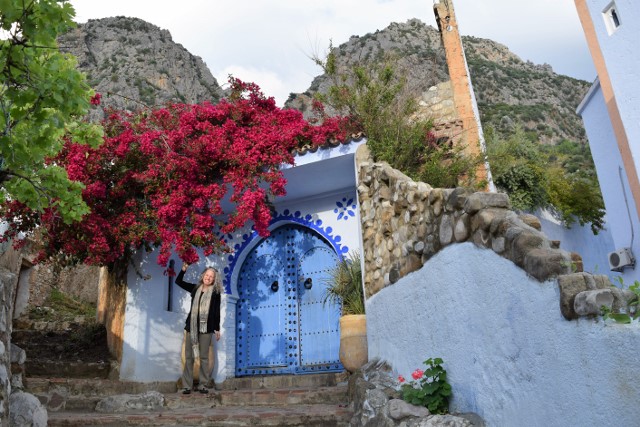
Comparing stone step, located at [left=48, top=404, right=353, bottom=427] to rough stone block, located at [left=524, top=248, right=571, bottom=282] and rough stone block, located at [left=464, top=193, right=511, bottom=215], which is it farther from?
rough stone block, located at [left=524, top=248, right=571, bottom=282]

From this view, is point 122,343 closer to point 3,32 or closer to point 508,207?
point 3,32

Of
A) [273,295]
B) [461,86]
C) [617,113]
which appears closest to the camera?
[461,86]

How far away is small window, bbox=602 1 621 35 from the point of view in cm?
890

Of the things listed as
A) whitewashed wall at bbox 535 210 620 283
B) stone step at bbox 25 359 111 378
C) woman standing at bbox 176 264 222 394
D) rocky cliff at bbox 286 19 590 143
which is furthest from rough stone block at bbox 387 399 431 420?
rocky cliff at bbox 286 19 590 143

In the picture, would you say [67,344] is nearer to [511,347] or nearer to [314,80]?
[511,347]

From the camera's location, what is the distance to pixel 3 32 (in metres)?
3.24

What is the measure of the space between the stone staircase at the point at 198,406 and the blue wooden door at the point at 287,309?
2.66 ft

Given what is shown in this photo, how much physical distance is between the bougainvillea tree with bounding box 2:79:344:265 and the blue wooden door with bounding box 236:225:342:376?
3.65ft

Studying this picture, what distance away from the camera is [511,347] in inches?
115

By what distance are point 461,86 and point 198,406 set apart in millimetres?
5844

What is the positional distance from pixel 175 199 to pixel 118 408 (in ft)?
8.68

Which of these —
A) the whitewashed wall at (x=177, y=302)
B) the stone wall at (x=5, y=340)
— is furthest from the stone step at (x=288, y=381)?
the stone wall at (x=5, y=340)

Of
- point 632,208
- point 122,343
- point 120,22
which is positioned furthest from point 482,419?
point 120,22

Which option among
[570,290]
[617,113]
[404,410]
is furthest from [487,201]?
[617,113]
